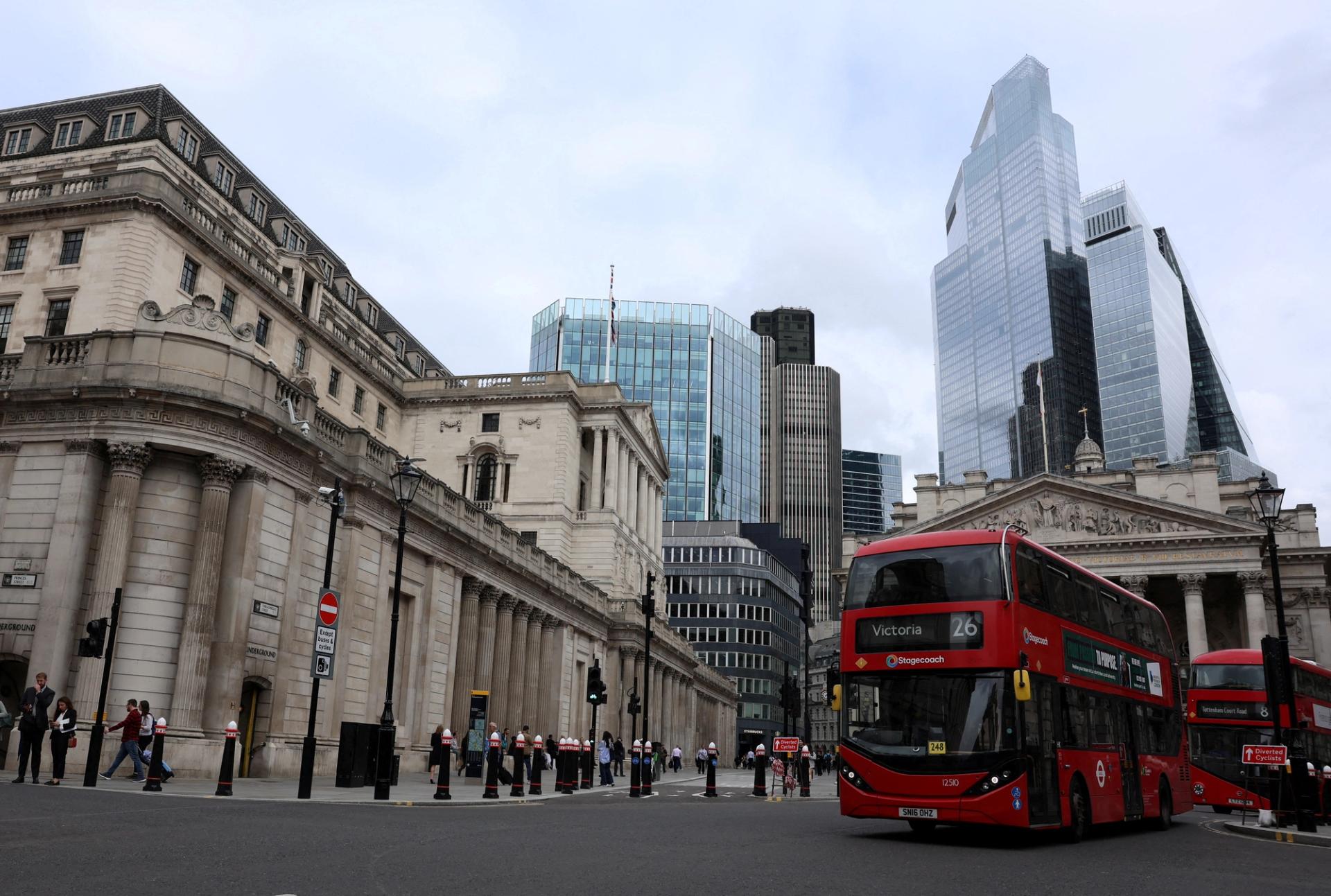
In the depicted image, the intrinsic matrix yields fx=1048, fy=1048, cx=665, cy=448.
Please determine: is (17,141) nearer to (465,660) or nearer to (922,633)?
(465,660)

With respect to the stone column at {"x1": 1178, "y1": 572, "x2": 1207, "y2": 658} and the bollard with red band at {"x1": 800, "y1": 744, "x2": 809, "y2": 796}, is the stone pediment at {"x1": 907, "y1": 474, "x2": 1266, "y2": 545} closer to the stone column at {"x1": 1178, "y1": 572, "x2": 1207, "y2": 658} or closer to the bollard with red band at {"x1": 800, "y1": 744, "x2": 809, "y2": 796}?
the stone column at {"x1": 1178, "y1": 572, "x2": 1207, "y2": 658}

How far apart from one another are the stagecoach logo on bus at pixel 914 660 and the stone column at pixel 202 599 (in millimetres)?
15356

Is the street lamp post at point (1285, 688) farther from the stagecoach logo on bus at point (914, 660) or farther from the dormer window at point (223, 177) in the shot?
the dormer window at point (223, 177)

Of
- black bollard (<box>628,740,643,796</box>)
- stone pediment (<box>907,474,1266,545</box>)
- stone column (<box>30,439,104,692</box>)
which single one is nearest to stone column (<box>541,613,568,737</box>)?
black bollard (<box>628,740,643,796</box>)

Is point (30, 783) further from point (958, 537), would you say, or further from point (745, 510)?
point (745, 510)

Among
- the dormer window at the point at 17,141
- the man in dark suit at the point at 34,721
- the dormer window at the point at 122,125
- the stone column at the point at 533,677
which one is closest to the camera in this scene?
the man in dark suit at the point at 34,721

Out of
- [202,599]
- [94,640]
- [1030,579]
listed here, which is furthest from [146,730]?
[1030,579]

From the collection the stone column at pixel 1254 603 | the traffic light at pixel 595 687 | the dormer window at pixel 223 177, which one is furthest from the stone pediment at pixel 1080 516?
the dormer window at pixel 223 177

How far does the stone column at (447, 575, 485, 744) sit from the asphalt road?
18.7 meters

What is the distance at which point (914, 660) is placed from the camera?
1491 centimetres

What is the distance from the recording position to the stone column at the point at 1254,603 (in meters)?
65.1

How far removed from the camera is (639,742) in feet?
90.5

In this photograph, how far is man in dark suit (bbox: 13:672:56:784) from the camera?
1800cm

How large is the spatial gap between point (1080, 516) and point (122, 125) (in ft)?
198
